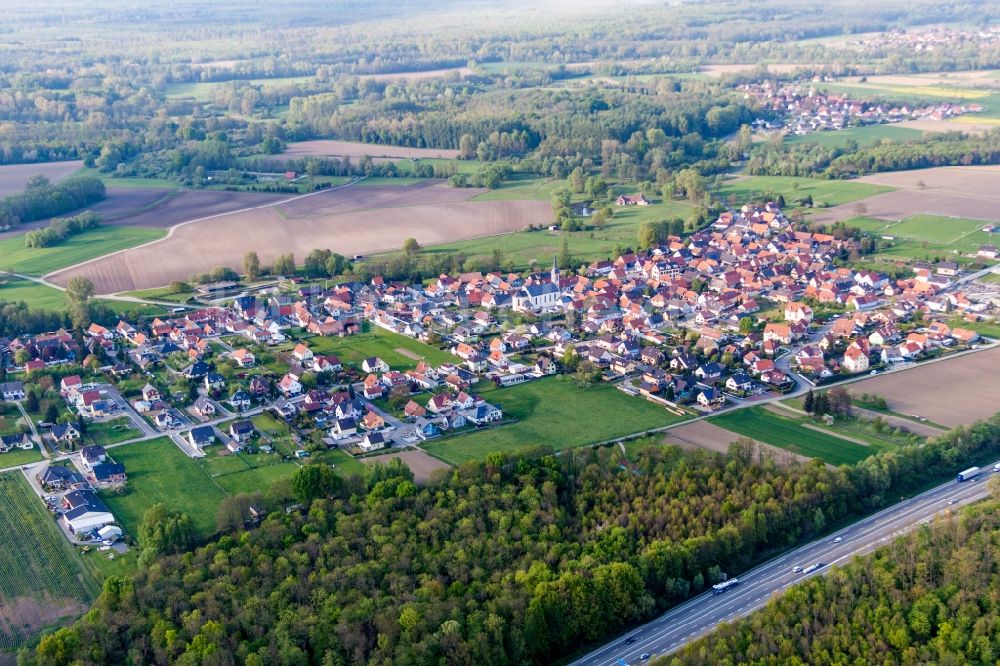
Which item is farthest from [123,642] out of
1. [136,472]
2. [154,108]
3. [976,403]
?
[154,108]

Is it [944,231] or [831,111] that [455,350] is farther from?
[831,111]

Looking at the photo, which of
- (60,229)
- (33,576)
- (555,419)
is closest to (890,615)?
(555,419)

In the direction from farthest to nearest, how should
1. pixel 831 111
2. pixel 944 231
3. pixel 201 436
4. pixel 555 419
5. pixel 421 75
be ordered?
1. pixel 421 75
2. pixel 831 111
3. pixel 944 231
4. pixel 555 419
5. pixel 201 436

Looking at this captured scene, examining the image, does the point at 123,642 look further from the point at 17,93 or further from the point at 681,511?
Answer: the point at 17,93

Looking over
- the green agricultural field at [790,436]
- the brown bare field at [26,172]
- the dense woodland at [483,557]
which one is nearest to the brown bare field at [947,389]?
the dense woodland at [483,557]

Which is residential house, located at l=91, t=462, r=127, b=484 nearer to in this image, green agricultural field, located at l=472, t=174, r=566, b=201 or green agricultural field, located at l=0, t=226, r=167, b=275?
green agricultural field, located at l=0, t=226, r=167, b=275

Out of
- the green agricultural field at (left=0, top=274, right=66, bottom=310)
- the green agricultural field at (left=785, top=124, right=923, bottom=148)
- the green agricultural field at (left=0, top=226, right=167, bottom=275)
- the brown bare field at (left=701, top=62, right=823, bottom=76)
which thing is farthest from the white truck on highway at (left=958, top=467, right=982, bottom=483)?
the brown bare field at (left=701, top=62, right=823, bottom=76)
